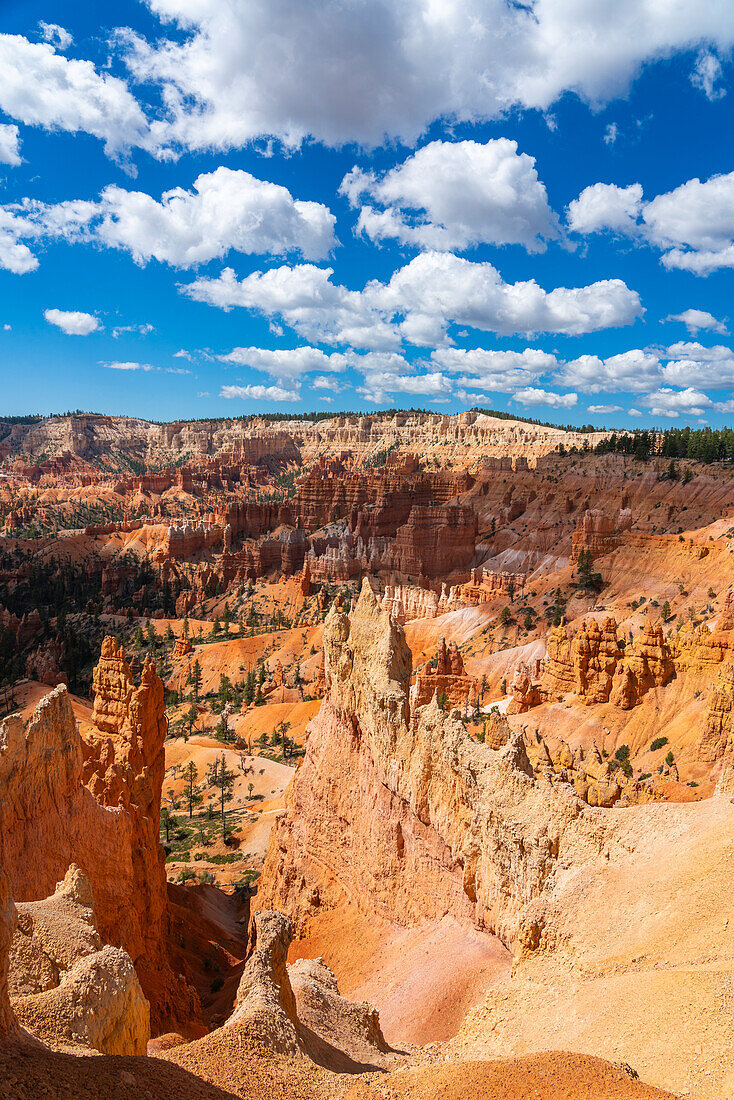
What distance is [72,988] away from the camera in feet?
23.8

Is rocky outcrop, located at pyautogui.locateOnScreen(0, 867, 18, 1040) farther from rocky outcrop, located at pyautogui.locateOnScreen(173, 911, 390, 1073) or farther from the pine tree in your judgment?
the pine tree

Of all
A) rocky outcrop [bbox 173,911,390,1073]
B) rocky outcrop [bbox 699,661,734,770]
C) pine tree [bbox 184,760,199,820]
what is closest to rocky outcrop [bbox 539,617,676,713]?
rocky outcrop [bbox 699,661,734,770]

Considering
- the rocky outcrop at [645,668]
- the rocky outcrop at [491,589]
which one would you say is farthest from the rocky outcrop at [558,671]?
the rocky outcrop at [491,589]

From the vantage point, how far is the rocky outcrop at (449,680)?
4120 cm

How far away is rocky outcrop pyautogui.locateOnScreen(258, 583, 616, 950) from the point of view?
38.8 ft

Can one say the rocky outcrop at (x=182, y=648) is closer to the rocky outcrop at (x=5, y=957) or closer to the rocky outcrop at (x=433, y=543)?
the rocky outcrop at (x=433, y=543)

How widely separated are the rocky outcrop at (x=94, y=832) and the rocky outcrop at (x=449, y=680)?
78.1 feet

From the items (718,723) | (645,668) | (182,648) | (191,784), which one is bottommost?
(191,784)

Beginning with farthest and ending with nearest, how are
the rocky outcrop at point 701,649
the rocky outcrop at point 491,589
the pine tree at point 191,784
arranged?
the rocky outcrop at point 491,589 → the pine tree at point 191,784 → the rocky outcrop at point 701,649

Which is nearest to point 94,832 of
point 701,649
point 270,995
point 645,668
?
point 270,995

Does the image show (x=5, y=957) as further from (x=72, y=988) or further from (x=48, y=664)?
(x=48, y=664)

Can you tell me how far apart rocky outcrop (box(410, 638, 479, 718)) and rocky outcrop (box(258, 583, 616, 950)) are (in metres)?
19.6

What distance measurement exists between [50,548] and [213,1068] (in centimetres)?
10754

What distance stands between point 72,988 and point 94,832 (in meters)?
8.44
